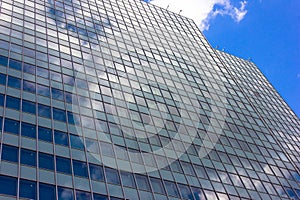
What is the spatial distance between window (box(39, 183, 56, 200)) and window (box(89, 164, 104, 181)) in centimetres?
408

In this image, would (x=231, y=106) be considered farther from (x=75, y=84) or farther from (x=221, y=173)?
(x=75, y=84)

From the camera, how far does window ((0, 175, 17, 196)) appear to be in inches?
1028

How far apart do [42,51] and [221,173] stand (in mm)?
24488

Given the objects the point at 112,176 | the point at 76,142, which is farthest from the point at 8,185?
the point at 112,176

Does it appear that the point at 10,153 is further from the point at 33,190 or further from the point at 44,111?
the point at 44,111

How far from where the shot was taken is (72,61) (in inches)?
1778

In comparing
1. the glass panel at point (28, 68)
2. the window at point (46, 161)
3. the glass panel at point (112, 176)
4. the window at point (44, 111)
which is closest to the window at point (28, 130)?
the window at point (44, 111)

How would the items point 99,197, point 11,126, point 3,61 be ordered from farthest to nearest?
1. point 3,61
2. point 11,126
3. point 99,197

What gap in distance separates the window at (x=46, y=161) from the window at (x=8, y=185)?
295 cm

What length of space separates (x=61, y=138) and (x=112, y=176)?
5.67m

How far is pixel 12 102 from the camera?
34062mm

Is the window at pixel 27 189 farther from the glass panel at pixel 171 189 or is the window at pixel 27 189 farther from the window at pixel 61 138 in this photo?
the glass panel at pixel 171 189

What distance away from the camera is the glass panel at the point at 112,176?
106 feet

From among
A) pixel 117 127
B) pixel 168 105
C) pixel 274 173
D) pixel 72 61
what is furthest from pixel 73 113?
pixel 274 173
